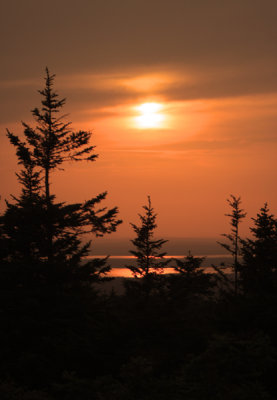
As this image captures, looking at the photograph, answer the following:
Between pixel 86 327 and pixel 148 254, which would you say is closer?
pixel 86 327

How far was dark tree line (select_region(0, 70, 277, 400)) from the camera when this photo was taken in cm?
1490

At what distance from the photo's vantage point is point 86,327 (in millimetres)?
23062

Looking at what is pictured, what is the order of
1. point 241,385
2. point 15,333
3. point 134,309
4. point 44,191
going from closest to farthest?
point 241,385
point 15,333
point 44,191
point 134,309

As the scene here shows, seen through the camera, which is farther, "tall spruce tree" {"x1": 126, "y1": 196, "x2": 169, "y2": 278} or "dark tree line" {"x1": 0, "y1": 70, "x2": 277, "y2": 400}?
"tall spruce tree" {"x1": 126, "y1": 196, "x2": 169, "y2": 278}

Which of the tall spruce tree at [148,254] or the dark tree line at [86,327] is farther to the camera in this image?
the tall spruce tree at [148,254]

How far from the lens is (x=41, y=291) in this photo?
22750 millimetres

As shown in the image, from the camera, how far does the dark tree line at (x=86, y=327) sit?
48.9ft

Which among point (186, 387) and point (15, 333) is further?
point (15, 333)

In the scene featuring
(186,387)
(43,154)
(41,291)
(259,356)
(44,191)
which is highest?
(43,154)

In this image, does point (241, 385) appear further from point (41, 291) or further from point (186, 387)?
point (41, 291)

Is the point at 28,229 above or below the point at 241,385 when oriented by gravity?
above

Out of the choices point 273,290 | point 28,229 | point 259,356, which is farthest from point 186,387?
point 28,229

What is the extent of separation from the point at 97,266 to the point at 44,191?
6.98 m

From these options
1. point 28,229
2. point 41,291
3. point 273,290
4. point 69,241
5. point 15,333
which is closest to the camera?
point 273,290
